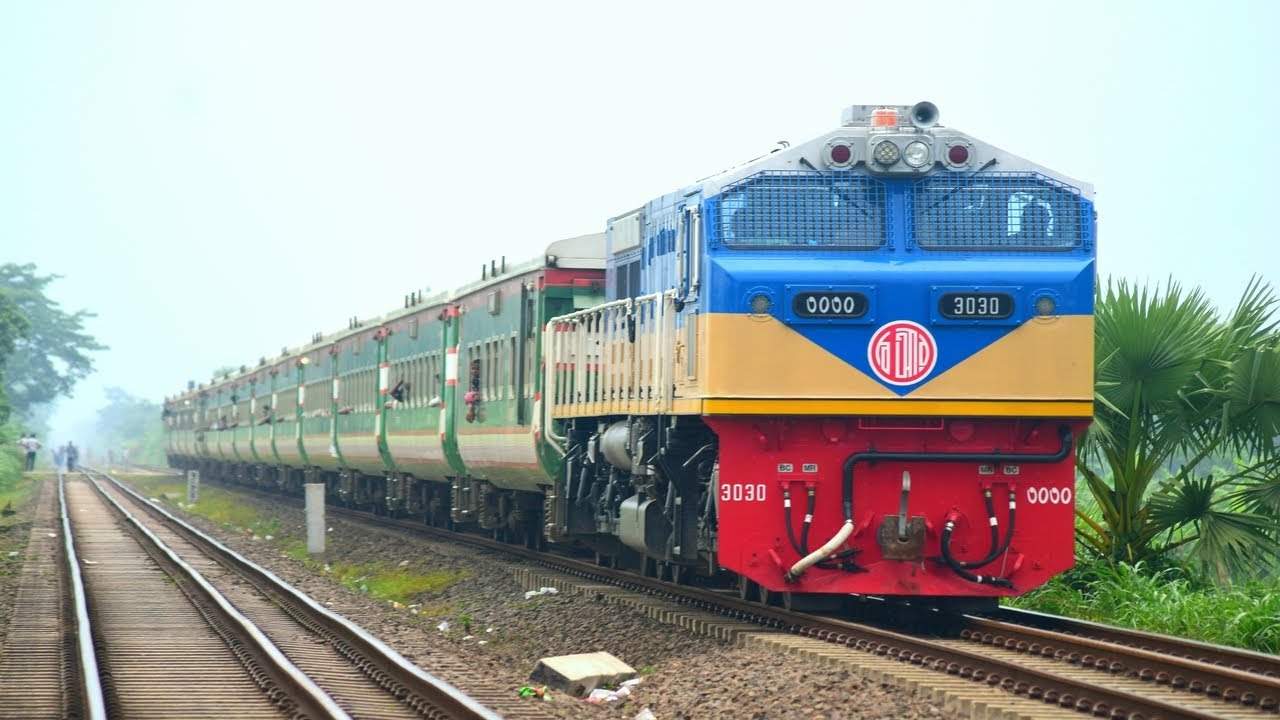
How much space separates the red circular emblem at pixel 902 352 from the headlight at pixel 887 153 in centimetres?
113

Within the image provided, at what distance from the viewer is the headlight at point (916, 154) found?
11484 millimetres

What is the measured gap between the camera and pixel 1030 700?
8664mm

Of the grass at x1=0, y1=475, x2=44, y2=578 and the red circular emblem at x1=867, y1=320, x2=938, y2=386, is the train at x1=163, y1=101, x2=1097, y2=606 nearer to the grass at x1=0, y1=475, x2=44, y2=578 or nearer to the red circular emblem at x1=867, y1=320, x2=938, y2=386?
the red circular emblem at x1=867, y1=320, x2=938, y2=386

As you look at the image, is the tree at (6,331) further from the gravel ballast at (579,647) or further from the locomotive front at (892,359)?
the locomotive front at (892,359)

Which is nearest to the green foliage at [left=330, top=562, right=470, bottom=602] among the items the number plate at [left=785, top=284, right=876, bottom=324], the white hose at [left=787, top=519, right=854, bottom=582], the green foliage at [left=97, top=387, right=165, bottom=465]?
the white hose at [left=787, top=519, right=854, bottom=582]

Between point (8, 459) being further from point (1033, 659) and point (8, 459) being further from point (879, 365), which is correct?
point (1033, 659)

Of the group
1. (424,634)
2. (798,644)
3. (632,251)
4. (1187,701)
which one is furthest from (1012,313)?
(424,634)

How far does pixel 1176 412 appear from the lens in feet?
46.7

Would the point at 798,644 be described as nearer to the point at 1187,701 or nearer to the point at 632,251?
the point at 1187,701

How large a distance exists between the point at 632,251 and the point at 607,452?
6.20 feet

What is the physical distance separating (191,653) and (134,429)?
143m

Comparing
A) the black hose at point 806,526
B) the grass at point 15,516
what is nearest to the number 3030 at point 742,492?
the black hose at point 806,526

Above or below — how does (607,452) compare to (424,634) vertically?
above

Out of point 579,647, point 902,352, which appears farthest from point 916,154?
point 579,647
